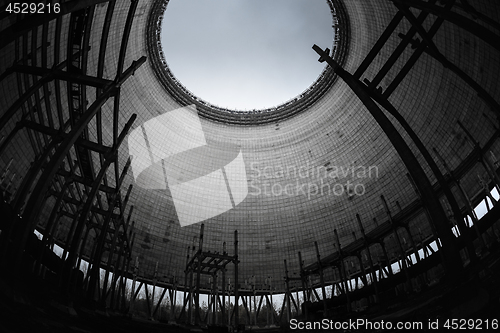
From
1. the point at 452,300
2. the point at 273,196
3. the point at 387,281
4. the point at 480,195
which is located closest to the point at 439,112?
the point at 480,195

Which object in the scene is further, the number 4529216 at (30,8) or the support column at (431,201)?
the number 4529216 at (30,8)

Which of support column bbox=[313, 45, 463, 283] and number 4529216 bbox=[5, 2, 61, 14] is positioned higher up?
number 4529216 bbox=[5, 2, 61, 14]

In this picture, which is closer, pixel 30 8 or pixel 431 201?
pixel 30 8

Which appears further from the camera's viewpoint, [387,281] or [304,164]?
[304,164]

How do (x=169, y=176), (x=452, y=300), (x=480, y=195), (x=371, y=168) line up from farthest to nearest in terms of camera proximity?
(x=169, y=176) → (x=371, y=168) → (x=480, y=195) → (x=452, y=300)

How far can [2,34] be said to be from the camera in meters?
9.02

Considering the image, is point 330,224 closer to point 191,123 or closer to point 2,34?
point 191,123

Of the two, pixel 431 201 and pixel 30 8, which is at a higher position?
pixel 30 8

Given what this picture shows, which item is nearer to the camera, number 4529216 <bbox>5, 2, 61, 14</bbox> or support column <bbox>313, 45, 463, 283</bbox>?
support column <bbox>313, 45, 463, 283</bbox>

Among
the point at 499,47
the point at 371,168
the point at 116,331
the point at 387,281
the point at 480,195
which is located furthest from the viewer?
the point at 371,168

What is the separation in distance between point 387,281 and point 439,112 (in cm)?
1363

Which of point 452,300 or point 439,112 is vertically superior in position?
point 439,112

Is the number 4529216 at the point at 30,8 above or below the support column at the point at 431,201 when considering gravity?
above

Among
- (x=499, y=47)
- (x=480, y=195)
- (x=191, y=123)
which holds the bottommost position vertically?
(x=499, y=47)
